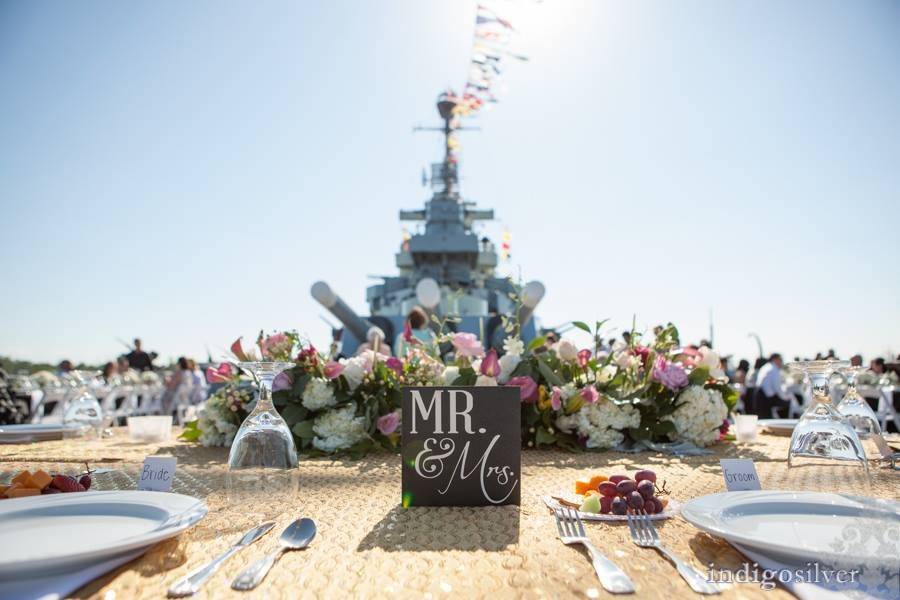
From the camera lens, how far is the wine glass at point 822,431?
3.00ft

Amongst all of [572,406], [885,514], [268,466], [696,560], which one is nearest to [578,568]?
[696,560]

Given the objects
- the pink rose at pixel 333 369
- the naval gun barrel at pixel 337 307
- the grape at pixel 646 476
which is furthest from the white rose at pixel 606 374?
the naval gun barrel at pixel 337 307

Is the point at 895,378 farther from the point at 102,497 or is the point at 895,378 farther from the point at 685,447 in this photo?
the point at 102,497

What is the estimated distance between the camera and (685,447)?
166cm

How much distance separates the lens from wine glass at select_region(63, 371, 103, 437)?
203cm

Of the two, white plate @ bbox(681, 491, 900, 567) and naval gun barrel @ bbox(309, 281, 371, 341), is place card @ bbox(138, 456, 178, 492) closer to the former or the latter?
white plate @ bbox(681, 491, 900, 567)

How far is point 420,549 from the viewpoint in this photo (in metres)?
0.70

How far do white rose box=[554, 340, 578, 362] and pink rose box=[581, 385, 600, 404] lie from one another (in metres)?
0.17

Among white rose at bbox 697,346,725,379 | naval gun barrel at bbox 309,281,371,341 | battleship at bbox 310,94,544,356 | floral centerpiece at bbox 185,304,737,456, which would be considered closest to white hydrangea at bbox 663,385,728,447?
floral centerpiece at bbox 185,304,737,456

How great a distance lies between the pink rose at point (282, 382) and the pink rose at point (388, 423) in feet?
1.11

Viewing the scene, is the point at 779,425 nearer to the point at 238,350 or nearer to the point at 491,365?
the point at 491,365

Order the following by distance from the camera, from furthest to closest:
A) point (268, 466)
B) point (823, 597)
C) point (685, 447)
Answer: point (685, 447) < point (268, 466) < point (823, 597)

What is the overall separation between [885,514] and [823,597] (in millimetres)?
201

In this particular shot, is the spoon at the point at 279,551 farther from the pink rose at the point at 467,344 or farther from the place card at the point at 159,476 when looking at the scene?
the pink rose at the point at 467,344
